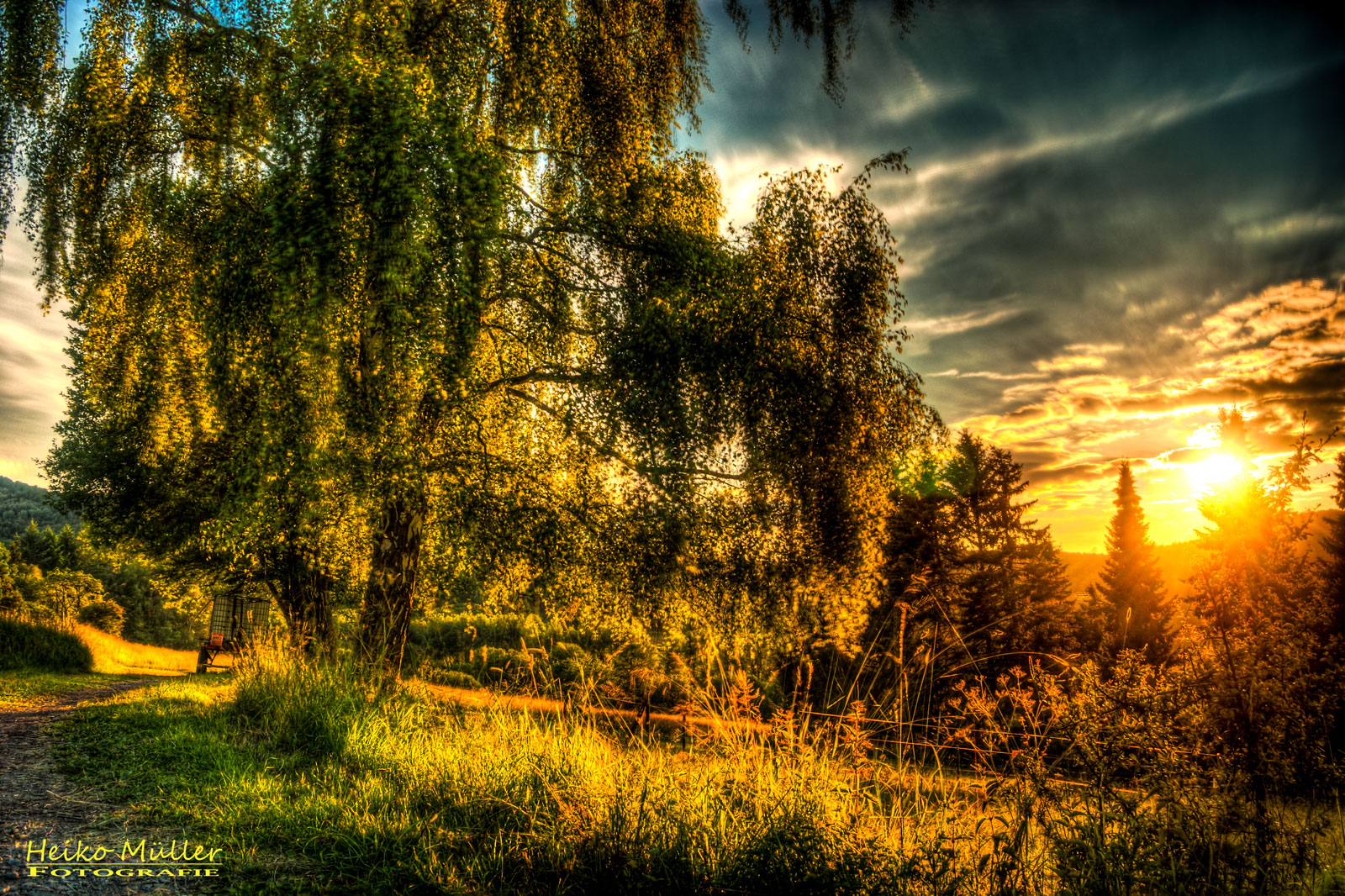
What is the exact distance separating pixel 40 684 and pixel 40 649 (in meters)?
4.03

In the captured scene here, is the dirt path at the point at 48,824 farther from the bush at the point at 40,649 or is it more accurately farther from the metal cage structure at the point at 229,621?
the metal cage structure at the point at 229,621

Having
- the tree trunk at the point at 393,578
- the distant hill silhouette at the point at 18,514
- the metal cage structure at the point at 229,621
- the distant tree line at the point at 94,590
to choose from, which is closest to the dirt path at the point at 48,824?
the tree trunk at the point at 393,578

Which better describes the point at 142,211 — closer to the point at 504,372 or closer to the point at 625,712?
the point at 504,372

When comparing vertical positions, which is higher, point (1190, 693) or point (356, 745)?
point (1190, 693)

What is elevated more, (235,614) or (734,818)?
(734,818)

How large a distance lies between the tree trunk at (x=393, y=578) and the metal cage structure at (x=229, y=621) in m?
7.16

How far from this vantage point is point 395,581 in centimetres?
769

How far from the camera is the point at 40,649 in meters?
11.2

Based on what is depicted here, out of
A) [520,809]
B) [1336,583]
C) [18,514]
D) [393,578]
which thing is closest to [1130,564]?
[1336,583]

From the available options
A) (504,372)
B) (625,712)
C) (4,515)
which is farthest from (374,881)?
(4,515)

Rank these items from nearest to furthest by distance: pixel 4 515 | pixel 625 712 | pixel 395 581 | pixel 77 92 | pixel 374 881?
pixel 374 881
pixel 625 712
pixel 77 92
pixel 395 581
pixel 4 515

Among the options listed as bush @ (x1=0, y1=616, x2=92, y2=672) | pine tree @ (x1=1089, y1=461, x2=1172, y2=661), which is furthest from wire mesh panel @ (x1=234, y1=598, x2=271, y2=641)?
pine tree @ (x1=1089, y1=461, x2=1172, y2=661)

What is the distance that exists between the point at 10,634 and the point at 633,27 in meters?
14.7

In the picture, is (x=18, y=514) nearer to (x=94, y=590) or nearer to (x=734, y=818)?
(x=94, y=590)
